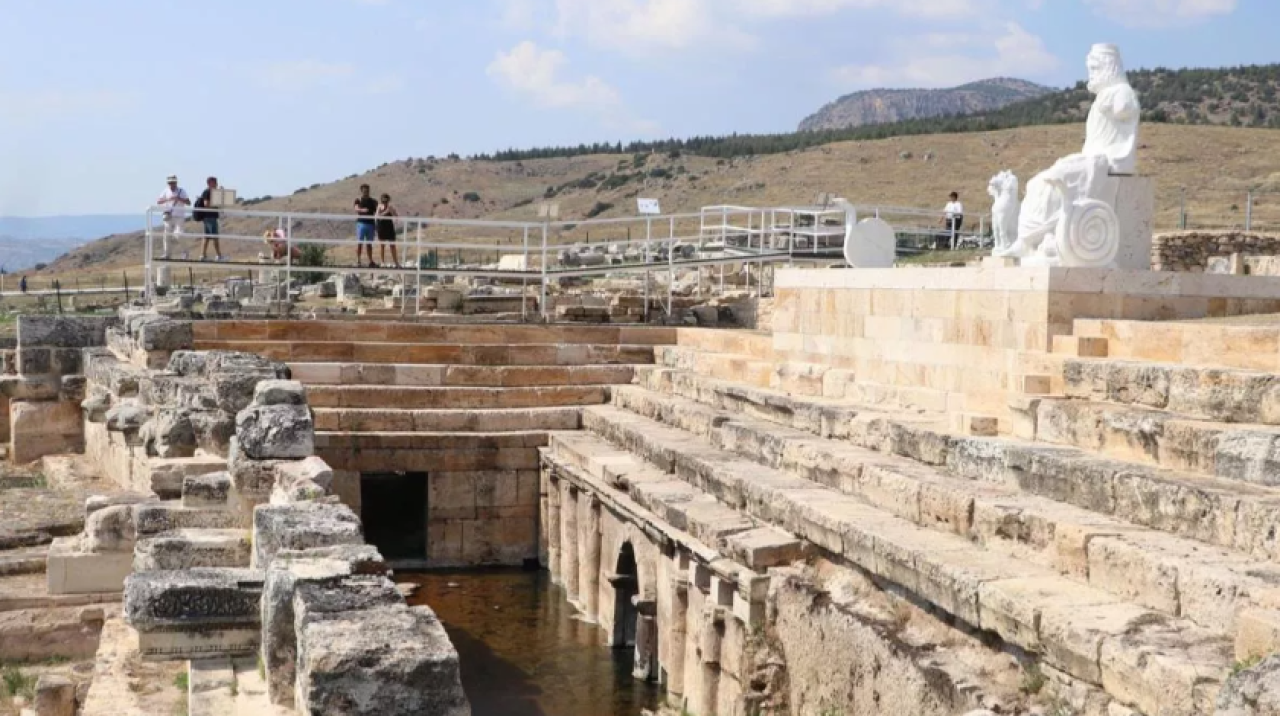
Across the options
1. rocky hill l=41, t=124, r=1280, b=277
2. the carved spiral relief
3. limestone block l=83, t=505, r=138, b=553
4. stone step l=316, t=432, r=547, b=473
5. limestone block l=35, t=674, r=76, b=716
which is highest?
rocky hill l=41, t=124, r=1280, b=277

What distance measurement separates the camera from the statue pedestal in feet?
32.6

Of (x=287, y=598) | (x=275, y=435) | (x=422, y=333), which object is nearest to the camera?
(x=287, y=598)

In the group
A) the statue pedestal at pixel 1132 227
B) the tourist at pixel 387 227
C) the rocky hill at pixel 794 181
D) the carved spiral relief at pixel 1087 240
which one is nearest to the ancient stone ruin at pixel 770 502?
the carved spiral relief at pixel 1087 240

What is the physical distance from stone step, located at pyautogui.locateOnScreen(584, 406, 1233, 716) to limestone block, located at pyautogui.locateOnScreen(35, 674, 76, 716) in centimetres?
433

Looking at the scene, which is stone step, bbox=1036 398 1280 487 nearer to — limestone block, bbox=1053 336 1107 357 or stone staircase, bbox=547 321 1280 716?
stone staircase, bbox=547 321 1280 716

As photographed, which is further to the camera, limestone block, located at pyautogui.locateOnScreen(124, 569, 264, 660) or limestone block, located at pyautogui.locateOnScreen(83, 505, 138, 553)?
limestone block, located at pyautogui.locateOnScreen(83, 505, 138, 553)

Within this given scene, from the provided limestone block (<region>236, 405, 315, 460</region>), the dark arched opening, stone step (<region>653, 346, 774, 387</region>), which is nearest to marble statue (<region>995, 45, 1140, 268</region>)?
stone step (<region>653, 346, 774, 387</region>)

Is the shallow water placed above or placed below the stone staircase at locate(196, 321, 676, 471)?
below

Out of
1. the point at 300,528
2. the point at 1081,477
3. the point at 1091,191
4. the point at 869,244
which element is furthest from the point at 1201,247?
the point at 300,528

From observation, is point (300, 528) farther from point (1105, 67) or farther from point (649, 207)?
point (649, 207)

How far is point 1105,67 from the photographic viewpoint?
408 inches

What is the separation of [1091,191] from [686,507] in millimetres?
3735

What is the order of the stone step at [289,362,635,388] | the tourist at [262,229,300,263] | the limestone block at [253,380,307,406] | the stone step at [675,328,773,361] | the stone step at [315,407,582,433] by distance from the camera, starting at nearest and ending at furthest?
the limestone block at [253,380,307,406] < the stone step at [675,328,773,361] < the stone step at [315,407,582,433] < the stone step at [289,362,635,388] < the tourist at [262,229,300,263]

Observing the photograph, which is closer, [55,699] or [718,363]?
[55,699]
